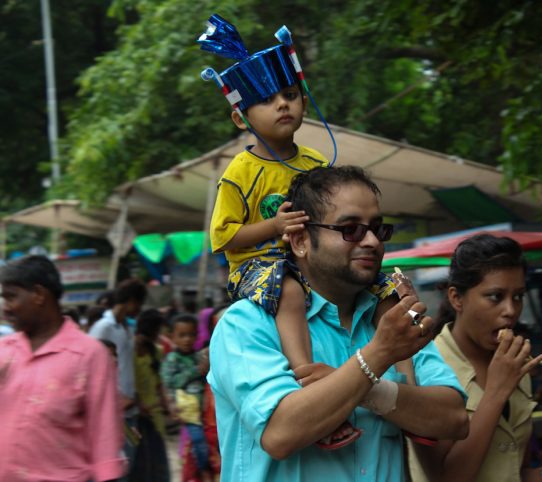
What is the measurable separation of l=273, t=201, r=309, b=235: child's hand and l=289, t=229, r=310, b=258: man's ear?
0.02m

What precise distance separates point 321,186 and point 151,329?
558cm

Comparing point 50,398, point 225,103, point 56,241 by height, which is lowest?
point 56,241

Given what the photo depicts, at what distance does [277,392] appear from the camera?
222cm

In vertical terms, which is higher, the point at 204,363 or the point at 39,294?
the point at 39,294

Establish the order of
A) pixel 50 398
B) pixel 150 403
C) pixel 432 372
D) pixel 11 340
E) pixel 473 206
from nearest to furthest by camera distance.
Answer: pixel 432 372 < pixel 50 398 < pixel 11 340 < pixel 150 403 < pixel 473 206

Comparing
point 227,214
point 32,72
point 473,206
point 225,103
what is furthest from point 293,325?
point 32,72

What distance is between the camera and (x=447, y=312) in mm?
3883

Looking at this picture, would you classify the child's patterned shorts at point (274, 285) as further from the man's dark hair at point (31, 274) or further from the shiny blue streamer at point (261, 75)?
the man's dark hair at point (31, 274)

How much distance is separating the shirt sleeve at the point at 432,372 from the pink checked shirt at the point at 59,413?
66.9 inches

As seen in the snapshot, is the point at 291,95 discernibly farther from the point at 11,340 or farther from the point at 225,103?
the point at 225,103

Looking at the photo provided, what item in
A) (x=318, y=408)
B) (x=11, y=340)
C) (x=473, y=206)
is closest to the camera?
(x=318, y=408)

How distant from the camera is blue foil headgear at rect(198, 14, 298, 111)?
3.04 metres

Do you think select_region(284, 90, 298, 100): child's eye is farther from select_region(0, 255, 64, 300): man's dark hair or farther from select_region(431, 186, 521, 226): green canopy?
select_region(431, 186, 521, 226): green canopy

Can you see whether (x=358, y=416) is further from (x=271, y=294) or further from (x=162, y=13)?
(x=162, y=13)
